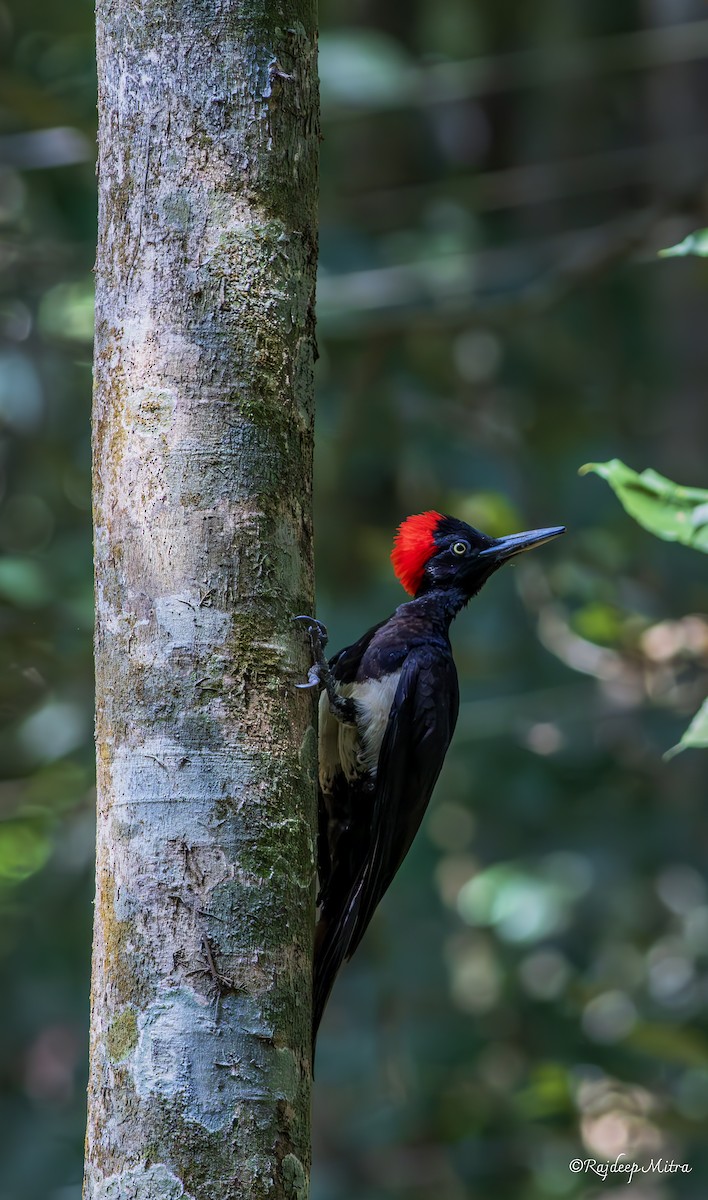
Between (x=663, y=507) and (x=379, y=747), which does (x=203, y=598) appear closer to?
(x=663, y=507)

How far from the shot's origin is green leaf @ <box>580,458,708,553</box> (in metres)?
2.62

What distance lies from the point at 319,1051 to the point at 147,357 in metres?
3.94

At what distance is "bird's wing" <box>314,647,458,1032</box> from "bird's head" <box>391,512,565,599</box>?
0.37 m

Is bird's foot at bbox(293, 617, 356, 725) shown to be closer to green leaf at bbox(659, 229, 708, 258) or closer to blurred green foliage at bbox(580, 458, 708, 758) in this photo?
blurred green foliage at bbox(580, 458, 708, 758)

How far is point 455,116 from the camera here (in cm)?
762

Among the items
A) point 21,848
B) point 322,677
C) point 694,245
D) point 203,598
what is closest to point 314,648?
point 322,677

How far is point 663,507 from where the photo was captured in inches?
107

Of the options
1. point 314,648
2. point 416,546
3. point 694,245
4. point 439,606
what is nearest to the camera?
point 314,648

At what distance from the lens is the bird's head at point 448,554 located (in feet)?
13.2

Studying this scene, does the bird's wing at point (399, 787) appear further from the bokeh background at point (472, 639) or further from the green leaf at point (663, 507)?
the bokeh background at point (472, 639)

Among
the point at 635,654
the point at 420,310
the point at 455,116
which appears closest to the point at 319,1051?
the point at 635,654

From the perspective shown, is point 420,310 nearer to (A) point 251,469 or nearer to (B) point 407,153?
(B) point 407,153

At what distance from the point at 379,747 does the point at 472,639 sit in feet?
7.80

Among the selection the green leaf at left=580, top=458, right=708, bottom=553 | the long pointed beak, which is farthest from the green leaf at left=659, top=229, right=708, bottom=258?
the long pointed beak
